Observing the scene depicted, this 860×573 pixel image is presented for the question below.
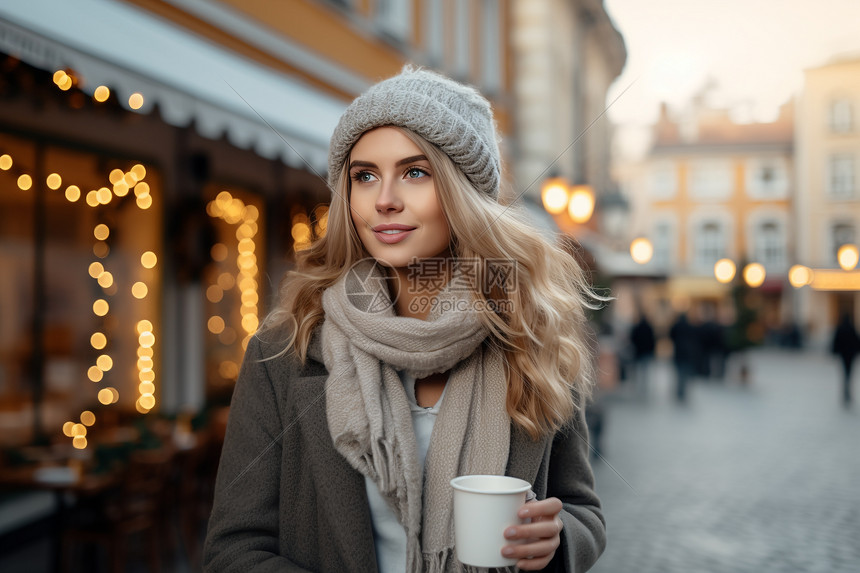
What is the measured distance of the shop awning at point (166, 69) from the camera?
3.46 metres

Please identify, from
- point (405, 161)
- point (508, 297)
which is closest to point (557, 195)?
point (508, 297)

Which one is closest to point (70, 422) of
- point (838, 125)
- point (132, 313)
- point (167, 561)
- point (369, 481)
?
point (132, 313)

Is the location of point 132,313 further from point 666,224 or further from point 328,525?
point 666,224

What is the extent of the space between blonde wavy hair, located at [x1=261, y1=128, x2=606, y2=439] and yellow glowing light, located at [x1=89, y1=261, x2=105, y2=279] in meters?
5.15

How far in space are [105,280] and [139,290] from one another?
0.45 m

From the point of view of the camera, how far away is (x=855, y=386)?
18.4 metres

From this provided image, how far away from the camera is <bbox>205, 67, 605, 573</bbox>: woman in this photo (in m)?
1.59

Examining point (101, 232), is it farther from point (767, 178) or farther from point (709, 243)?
point (709, 243)

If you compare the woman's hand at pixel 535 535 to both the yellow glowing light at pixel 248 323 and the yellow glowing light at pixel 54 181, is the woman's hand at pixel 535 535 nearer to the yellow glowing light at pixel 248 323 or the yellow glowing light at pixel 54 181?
the yellow glowing light at pixel 54 181

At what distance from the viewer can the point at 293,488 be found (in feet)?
5.38

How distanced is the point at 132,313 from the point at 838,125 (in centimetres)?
2410

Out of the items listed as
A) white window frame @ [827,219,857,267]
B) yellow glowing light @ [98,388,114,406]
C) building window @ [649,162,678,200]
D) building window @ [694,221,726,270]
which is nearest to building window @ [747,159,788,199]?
building window @ [694,221,726,270]

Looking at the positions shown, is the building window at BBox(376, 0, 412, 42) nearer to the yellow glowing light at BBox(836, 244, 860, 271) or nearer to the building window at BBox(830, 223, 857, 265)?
the yellow glowing light at BBox(836, 244, 860, 271)

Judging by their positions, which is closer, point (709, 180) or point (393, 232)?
point (393, 232)
